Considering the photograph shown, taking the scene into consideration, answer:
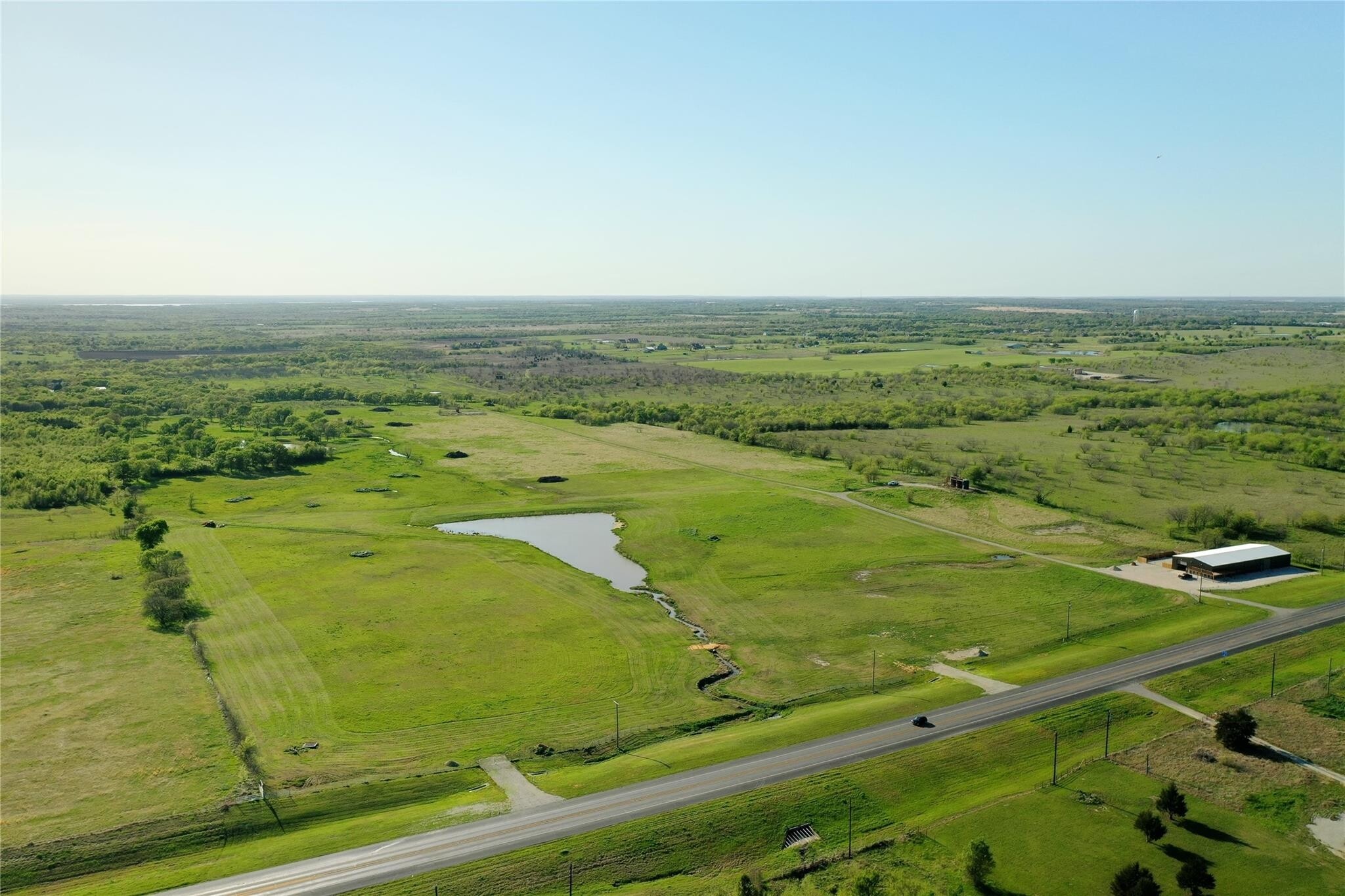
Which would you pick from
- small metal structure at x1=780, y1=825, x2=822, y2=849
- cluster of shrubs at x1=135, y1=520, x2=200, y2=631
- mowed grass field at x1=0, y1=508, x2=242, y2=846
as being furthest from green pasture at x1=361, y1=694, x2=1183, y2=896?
cluster of shrubs at x1=135, y1=520, x2=200, y2=631

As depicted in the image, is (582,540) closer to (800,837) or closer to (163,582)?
(163,582)

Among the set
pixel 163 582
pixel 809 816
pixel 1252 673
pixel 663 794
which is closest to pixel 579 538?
pixel 163 582

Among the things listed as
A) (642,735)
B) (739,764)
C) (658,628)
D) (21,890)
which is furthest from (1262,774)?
(21,890)

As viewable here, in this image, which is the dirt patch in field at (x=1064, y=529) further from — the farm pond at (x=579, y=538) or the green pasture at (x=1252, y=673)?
the farm pond at (x=579, y=538)

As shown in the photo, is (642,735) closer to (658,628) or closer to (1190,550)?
(658,628)

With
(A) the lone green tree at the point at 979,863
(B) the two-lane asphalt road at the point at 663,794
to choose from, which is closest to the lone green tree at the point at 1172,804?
(B) the two-lane asphalt road at the point at 663,794

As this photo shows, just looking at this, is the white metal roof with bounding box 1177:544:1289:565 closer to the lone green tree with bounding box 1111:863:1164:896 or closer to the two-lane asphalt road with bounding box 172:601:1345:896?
the two-lane asphalt road with bounding box 172:601:1345:896

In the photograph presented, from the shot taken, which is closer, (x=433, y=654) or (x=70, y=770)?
(x=70, y=770)
